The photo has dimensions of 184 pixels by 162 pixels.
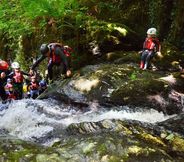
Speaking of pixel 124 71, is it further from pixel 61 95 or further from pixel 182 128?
pixel 182 128

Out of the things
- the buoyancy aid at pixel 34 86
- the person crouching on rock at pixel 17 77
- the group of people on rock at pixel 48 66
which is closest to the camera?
the group of people on rock at pixel 48 66

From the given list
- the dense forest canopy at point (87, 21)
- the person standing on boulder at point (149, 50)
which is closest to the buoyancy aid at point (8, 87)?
the dense forest canopy at point (87, 21)

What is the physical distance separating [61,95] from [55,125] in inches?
72.7

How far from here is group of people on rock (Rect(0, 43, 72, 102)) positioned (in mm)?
10242

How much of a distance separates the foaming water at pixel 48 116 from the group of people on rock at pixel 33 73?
148cm

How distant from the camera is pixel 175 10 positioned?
13.5 m

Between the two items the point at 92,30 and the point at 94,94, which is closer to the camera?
the point at 94,94

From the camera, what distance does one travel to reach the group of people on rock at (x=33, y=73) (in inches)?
403

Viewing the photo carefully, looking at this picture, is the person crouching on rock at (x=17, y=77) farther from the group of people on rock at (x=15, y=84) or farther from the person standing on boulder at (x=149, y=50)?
the person standing on boulder at (x=149, y=50)

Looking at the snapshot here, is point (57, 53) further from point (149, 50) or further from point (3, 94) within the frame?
point (149, 50)

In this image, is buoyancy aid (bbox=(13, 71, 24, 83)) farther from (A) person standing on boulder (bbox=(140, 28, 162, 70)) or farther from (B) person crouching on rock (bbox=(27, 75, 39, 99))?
(A) person standing on boulder (bbox=(140, 28, 162, 70))

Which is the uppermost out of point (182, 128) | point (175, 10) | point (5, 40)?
point (175, 10)

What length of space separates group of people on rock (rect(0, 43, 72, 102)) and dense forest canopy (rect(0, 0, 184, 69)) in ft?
6.02

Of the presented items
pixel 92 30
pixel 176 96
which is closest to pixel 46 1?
pixel 92 30
